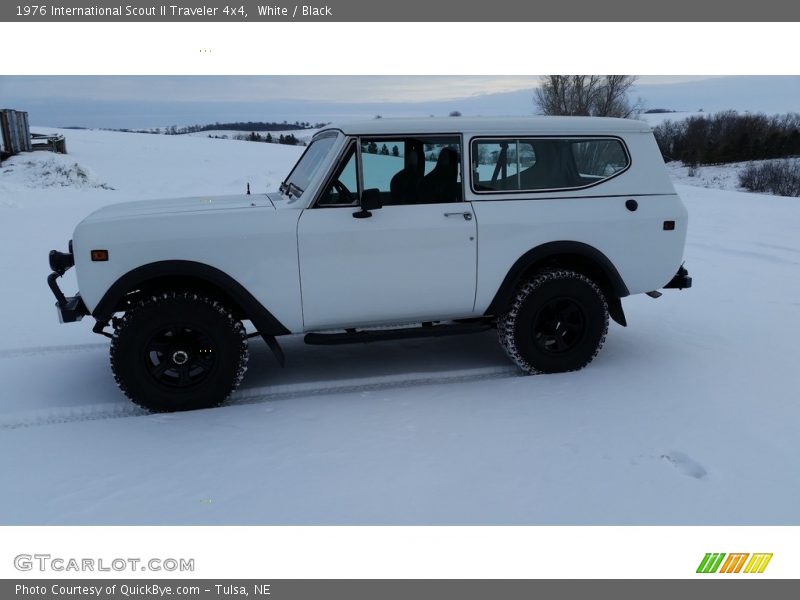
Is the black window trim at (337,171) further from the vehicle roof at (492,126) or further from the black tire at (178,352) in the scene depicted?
the black tire at (178,352)

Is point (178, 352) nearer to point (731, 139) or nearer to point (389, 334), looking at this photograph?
point (389, 334)

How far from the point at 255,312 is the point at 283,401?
2.17ft

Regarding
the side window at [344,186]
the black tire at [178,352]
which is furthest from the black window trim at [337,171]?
the black tire at [178,352]

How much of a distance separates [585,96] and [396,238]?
26.5 m

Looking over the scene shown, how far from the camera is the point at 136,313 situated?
405 centimetres

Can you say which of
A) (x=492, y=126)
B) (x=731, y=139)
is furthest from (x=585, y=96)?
(x=492, y=126)

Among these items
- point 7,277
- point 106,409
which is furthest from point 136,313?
point 7,277

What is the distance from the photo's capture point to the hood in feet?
13.7

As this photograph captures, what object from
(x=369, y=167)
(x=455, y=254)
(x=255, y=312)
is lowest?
(x=255, y=312)

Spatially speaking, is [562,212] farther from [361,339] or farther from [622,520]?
[622,520]

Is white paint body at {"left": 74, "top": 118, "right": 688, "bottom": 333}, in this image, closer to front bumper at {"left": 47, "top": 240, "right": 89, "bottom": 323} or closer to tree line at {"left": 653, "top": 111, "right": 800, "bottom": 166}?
front bumper at {"left": 47, "top": 240, "right": 89, "bottom": 323}

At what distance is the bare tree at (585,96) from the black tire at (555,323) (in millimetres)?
23318

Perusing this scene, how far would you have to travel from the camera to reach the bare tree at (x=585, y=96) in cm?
2645

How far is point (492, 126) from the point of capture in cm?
460
